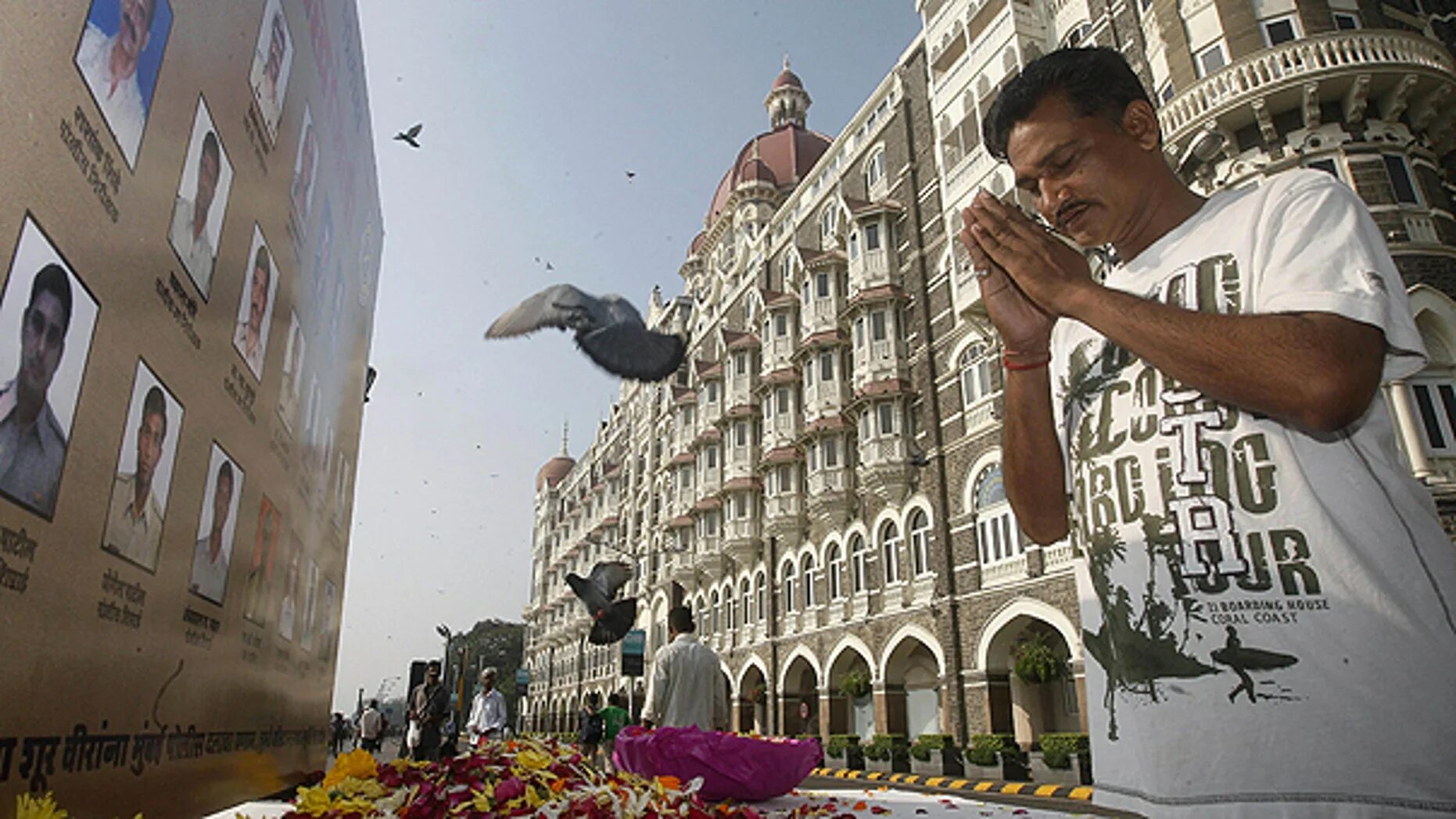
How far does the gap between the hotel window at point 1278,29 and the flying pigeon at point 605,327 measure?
13.5 meters

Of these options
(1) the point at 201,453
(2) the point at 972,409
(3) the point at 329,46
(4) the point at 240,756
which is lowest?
(4) the point at 240,756

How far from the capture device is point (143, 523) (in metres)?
1.99

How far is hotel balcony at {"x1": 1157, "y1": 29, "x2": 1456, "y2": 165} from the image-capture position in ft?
41.8

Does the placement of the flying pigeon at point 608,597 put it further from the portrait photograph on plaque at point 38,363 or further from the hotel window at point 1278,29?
the hotel window at point 1278,29

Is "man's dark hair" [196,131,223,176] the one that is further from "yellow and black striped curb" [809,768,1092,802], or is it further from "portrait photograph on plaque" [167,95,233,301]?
"yellow and black striped curb" [809,768,1092,802]

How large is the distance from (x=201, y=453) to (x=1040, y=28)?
68.8 feet

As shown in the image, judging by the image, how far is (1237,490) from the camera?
1357 millimetres

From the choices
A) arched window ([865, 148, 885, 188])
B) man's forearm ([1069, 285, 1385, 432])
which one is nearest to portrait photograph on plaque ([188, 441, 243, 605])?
man's forearm ([1069, 285, 1385, 432])

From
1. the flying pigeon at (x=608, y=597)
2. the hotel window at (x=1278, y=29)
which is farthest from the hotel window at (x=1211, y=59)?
the flying pigeon at (x=608, y=597)

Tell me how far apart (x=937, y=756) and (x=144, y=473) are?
59.6ft

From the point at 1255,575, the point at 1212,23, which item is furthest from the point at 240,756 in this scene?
the point at 1212,23

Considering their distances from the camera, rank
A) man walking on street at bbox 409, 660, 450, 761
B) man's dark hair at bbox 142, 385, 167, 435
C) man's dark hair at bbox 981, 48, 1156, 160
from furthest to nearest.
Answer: man walking on street at bbox 409, 660, 450, 761 → man's dark hair at bbox 142, 385, 167, 435 → man's dark hair at bbox 981, 48, 1156, 160

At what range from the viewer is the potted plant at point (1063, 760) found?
1375 cm

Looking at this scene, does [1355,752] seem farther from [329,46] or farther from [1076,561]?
[329,46]
